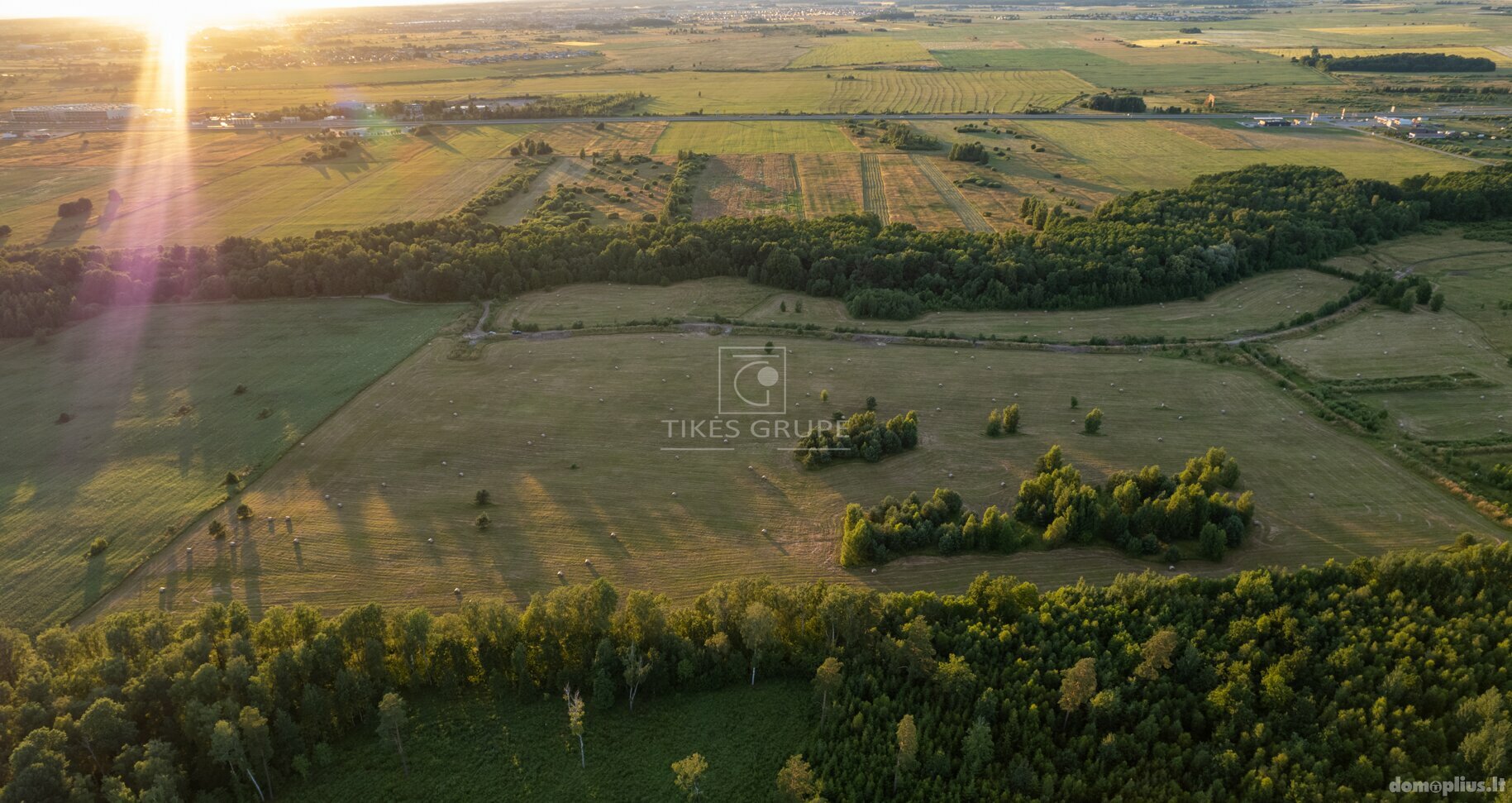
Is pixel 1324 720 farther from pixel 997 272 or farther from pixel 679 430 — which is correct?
pixel 997 272

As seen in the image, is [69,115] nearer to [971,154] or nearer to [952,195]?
[952,195]

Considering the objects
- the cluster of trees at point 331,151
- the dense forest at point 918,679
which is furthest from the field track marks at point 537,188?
the dense forest at point 918,679

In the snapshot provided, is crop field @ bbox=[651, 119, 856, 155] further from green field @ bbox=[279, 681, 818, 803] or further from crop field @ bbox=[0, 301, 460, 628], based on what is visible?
green field @ bbox=[279, 681, 818, 803]

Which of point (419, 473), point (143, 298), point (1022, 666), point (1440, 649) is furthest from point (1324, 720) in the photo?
A: point (143, 298)

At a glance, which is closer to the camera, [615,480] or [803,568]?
[803,568]

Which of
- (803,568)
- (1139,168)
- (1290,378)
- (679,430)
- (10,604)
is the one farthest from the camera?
(1139,168)

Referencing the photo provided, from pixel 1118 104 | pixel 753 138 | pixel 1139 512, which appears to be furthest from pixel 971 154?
pixel 1139 512
